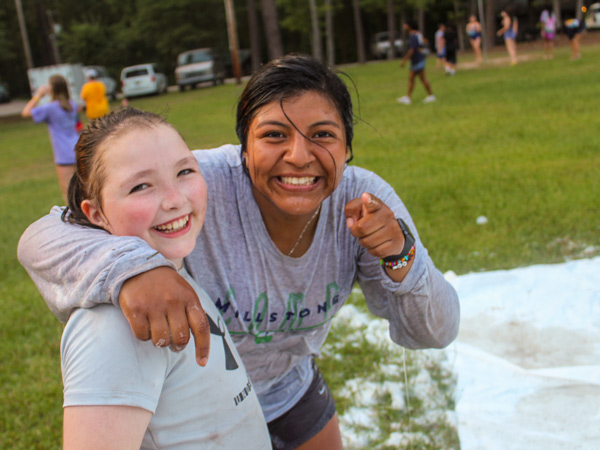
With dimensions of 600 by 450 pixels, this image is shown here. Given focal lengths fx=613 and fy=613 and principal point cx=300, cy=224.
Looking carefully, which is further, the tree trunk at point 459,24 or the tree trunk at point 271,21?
the tree trunk at point 459,24

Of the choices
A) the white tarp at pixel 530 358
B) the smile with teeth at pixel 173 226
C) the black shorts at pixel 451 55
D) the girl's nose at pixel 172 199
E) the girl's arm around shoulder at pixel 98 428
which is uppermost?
the girl's nose at pixel 172 199

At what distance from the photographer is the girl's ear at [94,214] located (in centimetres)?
142

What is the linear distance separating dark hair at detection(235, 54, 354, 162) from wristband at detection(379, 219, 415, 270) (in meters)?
0.41

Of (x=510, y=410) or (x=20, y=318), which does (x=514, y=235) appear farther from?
(x=20, y=318)

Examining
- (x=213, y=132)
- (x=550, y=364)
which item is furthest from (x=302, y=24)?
(x=550, y=364)

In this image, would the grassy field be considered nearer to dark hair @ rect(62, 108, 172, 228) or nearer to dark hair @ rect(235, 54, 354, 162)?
dark hair @ rect(235, 54, 354, 162)

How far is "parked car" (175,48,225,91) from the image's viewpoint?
27.6 m

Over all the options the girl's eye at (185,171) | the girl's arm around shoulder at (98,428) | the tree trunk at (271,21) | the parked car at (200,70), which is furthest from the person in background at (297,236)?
the parked car at (200,70)

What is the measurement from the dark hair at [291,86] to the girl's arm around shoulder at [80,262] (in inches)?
25.1

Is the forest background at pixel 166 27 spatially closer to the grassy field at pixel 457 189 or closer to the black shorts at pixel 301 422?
the grassy field at pixel 457 189

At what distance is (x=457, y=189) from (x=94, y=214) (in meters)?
4.73

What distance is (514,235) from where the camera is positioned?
4.59 metres

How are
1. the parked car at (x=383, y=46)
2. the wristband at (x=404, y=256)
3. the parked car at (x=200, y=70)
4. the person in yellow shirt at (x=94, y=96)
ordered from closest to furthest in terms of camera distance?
the wristband at (x=404, y=256)
the person in yellow shirt at (x=94, y=96)
the parked car at (x=200, y=70)
the parked car at (x=383, y=46)

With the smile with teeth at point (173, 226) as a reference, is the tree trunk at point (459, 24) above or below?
below
